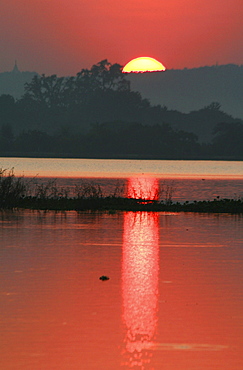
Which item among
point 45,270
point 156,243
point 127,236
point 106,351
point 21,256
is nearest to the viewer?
point 106,351

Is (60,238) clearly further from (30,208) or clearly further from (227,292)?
(30,208)

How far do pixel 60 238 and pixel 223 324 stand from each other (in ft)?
36.1

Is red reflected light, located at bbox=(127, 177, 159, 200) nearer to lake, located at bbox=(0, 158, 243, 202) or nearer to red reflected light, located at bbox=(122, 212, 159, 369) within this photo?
lake, located at bbox=(0, 158, 243, 202)

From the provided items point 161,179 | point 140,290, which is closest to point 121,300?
point 140,290

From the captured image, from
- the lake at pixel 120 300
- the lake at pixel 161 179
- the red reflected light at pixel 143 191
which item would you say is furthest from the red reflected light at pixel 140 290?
the lake at pixel 161 179

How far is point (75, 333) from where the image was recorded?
10359 mm

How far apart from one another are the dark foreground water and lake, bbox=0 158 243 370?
0.05 ft

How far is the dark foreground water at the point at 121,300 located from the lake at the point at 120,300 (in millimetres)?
14

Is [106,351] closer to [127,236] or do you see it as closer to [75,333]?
[75,333]

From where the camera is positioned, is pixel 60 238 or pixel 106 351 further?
pixel 60 238

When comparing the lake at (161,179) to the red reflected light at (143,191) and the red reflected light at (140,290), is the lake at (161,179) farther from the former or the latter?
the red reflected light at (140,290)

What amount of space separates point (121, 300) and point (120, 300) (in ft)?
0.05

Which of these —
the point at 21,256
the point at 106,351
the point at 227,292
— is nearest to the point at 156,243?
the point at 21,256

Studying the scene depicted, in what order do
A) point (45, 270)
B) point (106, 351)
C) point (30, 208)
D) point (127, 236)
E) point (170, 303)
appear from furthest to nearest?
point (30, 208) → point (127, 236) → point (45, 270) → point (170, 303) → point (106, 351)
